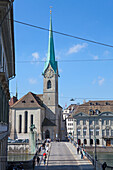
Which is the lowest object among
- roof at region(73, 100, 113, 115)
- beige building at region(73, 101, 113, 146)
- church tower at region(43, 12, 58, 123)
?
beige building at region(73, 101, 113, 146)

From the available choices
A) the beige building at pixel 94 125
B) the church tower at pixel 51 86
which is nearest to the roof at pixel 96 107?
the beige building at pixel 94 125

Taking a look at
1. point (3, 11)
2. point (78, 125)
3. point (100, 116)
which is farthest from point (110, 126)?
point (3, 11)

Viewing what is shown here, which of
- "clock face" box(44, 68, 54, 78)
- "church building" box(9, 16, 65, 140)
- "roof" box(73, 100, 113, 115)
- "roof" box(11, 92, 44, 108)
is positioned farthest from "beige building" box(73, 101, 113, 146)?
"clock face" box(44, 68, 54, 78)

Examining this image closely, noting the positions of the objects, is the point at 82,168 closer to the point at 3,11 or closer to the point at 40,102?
→ the point at 3,11

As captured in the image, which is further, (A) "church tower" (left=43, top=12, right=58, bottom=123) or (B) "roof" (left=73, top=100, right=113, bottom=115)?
(A) "church tower" (left=43, top=12, right=58, bottom=123)

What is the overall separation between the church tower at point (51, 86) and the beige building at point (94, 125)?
7.17 meters

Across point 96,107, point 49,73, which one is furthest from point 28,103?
point 96,107

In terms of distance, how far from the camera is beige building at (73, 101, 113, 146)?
2527 inches

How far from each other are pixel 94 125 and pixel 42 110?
46.2ft

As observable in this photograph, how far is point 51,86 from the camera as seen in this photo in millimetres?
71312

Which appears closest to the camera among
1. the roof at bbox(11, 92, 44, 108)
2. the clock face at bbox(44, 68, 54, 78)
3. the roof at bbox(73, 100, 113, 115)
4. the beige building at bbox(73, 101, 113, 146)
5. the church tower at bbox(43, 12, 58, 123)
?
the beige building at bbox(73, 101, 113, 146)

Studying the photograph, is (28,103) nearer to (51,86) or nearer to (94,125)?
(51,86)

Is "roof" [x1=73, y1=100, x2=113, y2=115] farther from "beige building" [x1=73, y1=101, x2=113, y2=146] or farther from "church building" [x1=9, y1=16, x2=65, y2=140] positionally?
"church building" [x1=9, y1=16, x2=65, y2=140]

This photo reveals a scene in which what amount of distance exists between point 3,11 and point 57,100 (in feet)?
206
